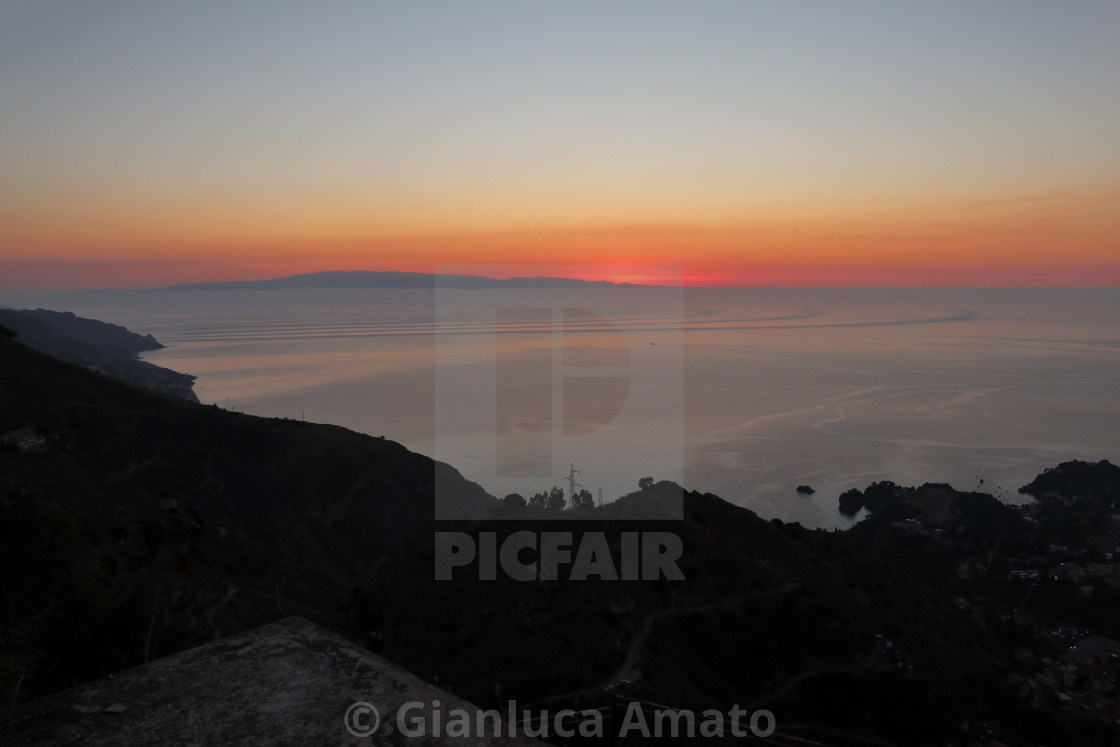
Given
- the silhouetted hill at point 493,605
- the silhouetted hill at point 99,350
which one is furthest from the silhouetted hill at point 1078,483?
the silhouetted hill at point 99,350

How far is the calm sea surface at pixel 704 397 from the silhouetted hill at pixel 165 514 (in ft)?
38.6

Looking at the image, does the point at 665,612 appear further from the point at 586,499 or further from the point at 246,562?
the point at 586,499

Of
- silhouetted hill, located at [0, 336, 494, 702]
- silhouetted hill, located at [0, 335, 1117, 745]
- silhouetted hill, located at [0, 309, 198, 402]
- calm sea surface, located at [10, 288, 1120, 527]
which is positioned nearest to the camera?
silhouetted hill, located at [0, 336, 494, 702]

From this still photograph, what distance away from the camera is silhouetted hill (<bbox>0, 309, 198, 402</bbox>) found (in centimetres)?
5844

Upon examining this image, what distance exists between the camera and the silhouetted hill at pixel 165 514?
862 cm

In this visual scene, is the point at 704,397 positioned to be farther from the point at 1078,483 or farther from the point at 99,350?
the point at 99,350

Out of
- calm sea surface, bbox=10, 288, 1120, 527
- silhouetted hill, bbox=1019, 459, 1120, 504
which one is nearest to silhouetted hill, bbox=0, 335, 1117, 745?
calm sea surface, bbox=10, 288, 1120, 527

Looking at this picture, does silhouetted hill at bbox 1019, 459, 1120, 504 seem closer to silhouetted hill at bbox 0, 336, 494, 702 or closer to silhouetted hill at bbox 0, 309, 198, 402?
silhouetted hill at bbox 0, 336, 494, 702

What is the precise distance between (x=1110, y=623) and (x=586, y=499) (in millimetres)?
22210

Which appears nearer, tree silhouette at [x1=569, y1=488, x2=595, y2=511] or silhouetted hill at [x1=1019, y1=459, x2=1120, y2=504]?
tree silhouette at [x1=569, y1=488, x2=595, y2=511]

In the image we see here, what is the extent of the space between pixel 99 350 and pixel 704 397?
66.8m

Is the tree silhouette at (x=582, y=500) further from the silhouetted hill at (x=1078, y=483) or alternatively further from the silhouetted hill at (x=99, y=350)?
the silhouetted hill at (x=1078, y=483)

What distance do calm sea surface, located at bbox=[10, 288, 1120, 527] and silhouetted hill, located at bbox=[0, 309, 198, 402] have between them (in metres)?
3.24

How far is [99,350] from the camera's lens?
250ft
